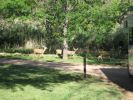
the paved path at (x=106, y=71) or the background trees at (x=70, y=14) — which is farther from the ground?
the background trees at (x=70, y=14)

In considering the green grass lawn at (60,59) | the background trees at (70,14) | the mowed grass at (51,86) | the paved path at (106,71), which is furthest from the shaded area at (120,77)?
the green grass lawn at (60,59)

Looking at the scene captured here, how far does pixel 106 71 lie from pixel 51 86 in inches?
255

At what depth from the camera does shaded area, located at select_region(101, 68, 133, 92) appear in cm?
1756

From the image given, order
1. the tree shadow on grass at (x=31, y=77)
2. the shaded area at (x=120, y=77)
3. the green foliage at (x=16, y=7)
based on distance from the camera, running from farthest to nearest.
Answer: the shaded area at (x=120, y=77) → the green foliage at (x=16, y=7) → the tree shadow on grass at (x=31, y=77)

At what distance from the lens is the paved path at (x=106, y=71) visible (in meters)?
17.3

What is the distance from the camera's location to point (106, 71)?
2223 cm

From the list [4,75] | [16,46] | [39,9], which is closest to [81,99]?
[39,9]

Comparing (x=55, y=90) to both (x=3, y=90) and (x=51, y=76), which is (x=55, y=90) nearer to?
(x=3, y=90)

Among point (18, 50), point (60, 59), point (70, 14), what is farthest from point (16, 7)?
point (18, 50)

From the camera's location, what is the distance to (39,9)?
690 inches

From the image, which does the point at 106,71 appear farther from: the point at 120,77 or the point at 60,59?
the point at 60,59

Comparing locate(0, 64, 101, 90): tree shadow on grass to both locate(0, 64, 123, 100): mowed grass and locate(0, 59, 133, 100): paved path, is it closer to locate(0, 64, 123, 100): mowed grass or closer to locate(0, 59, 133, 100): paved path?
locate(0, 64, 123, 100): mowed grass

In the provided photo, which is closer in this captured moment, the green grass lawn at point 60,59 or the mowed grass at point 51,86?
the mowed grass at point 51,86

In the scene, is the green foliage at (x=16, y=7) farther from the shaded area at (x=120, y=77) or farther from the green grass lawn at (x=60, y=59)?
the green grass lawn at (x=60, y=59)
